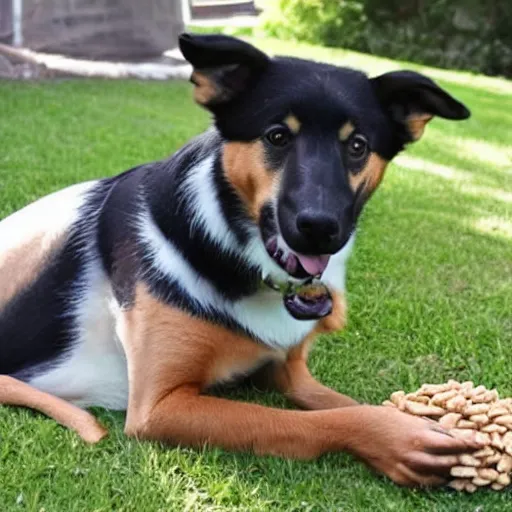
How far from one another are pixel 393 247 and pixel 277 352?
2324 millimetres

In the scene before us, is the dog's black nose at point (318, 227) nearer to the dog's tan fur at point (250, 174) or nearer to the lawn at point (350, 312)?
the dog's tan fur at point (250, 174)

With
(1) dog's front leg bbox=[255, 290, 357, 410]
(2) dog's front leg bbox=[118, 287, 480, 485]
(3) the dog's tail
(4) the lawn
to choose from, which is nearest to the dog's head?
(2) dog's front leg bbox=[118, 287, 480, 485]

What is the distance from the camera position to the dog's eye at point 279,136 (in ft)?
8.67

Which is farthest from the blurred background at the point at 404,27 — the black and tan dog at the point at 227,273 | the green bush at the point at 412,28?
the black and tan dog at the point at 227,273

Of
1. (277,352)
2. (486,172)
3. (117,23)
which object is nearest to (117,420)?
(277,352)

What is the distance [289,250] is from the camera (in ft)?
8.77

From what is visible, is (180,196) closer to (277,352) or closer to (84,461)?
(277,352)

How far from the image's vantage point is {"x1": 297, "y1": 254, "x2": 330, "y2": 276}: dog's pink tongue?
8.77 feet

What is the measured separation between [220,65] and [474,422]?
134cm

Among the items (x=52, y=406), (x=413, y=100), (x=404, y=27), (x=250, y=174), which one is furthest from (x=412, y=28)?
(x=52, y=406)

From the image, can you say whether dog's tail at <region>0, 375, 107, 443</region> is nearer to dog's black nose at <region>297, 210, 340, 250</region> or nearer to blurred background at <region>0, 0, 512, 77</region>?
dog's black nose at <region>297, 210, 340, 250</region>

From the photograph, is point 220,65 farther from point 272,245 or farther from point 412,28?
point 412,28

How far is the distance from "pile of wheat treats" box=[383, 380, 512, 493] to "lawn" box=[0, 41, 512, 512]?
0.06 metres

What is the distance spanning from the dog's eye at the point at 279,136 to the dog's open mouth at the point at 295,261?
29cm
